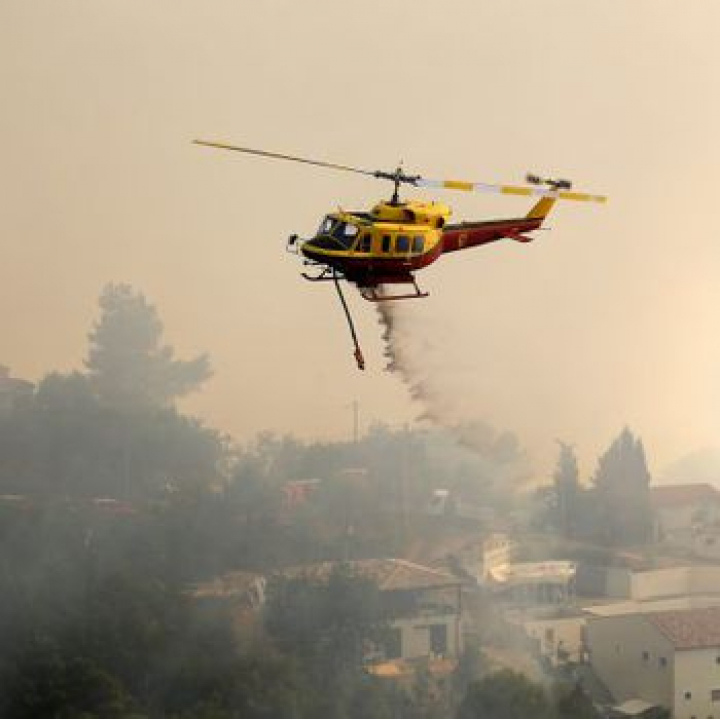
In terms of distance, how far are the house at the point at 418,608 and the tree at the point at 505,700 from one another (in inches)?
155

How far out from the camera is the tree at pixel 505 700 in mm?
45188

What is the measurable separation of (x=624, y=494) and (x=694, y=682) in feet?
79.8

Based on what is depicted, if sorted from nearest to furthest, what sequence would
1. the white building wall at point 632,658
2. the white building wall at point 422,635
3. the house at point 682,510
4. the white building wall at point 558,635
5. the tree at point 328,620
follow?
the tree at point 328,620, the white building wall at point 632,658, the white building wall at point 422,635, the white building wall at point 558,635, the house at point 682,510

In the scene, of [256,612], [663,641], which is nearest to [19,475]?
[256,612]

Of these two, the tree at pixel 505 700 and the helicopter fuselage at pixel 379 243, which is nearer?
the helicopter fuselage at pixel 379 243

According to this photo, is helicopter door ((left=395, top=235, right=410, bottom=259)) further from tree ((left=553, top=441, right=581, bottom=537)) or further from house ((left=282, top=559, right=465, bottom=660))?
tree ((left=553, top=441, right=581, bottom=537))

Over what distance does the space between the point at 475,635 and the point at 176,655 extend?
36.9 feet

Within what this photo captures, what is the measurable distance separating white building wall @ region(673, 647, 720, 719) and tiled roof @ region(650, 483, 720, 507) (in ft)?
90.6

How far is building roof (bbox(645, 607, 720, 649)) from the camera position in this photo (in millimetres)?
49219

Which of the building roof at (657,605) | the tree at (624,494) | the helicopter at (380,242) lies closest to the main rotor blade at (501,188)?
the helicopter at (380,242)

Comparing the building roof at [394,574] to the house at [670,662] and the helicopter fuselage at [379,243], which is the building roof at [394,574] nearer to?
the house at [670,662]

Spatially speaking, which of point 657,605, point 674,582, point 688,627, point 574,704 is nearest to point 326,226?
point 574,704

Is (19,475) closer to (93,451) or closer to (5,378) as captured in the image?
(93,451)

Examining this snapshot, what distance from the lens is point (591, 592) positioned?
6334 centimetres
